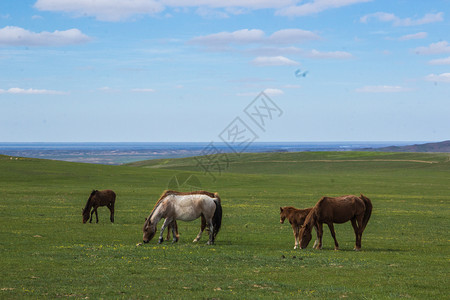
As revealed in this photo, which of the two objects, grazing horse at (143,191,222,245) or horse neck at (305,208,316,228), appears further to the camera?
grazing horse at (143,191,222,245)

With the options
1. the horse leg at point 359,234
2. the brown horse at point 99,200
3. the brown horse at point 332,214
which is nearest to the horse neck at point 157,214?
the brown horse at point 332,214

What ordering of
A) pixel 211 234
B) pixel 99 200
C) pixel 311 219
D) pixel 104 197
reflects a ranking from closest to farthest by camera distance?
pixel 311 219 < pixel 211 234 < pixel 99 200 < pixel 104 197

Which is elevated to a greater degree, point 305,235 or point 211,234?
point 305,235

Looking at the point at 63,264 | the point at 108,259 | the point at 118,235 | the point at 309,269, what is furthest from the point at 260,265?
the point at 118,235

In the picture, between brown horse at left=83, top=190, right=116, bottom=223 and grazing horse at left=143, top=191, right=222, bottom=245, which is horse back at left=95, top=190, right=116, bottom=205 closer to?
brown horse at left=83, top=190, right=116, bottom=223

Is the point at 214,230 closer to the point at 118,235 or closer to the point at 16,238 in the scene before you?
the point at 118,235

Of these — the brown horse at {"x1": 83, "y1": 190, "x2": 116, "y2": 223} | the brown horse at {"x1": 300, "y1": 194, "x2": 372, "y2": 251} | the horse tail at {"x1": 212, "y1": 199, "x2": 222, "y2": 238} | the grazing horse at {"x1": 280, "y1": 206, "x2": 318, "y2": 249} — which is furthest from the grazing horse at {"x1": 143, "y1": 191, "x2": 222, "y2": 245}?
the brown horse at {"x1": 83, "y1": 190, "x2": 116, "y2": 223}

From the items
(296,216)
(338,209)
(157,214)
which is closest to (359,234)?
(338,209)

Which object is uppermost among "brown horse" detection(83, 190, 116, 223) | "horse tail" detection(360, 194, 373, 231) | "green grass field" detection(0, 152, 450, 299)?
"horse tail" detection(360, 194, 373, 231)

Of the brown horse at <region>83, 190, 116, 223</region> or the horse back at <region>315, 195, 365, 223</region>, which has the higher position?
the horse back at <region>315, 195, 365, 223</region>

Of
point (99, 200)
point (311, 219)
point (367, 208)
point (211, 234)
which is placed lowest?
point (211, 234)

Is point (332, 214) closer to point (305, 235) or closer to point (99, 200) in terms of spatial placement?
point (305, 235)

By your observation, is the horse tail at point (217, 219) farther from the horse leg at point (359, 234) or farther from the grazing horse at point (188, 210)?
the horse leg at point (359, 234)

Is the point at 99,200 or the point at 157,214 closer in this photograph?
the point at 157,214
